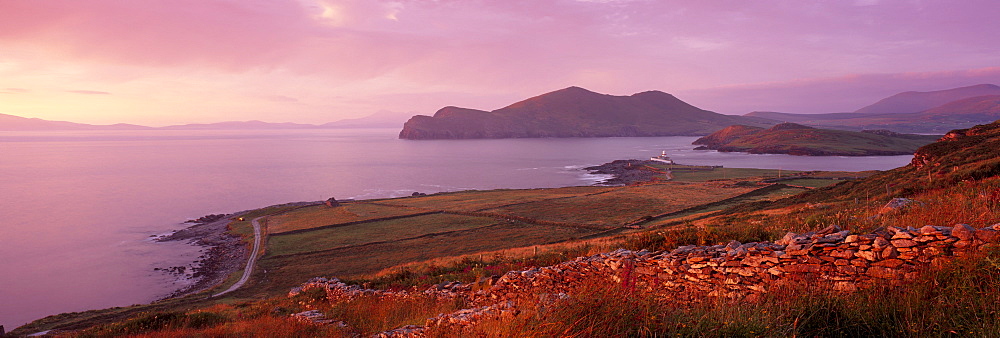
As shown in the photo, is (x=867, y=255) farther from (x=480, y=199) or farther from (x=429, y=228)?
(x=480, y=199)

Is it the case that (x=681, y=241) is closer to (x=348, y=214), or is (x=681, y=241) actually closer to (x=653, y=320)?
(x=653, y=320)

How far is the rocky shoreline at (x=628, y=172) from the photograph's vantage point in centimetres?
10075

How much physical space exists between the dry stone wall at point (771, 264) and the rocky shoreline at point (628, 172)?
90.0 metres

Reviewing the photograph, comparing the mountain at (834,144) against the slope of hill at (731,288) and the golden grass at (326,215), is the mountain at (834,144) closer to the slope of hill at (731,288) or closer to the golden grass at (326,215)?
the golden grass at (326,215)

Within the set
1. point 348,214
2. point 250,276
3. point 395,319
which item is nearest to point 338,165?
point 348,214

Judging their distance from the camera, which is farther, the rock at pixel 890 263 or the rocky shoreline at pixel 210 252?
the rocky shoreline at pixel 210 252

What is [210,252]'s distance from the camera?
157 ft

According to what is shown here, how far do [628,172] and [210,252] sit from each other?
92871 millimetres

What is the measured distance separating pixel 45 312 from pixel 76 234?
109ft

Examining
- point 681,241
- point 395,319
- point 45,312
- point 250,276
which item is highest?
point 681,241

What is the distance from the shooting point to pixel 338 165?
501 feet

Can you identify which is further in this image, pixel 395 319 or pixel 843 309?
pixel 395 319

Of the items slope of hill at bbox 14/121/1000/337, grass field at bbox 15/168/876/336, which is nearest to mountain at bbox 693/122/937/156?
grass field at bbox 15/168/876/336

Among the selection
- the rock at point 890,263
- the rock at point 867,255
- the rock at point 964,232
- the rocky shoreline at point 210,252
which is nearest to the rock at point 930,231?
the rock at point 964,232
